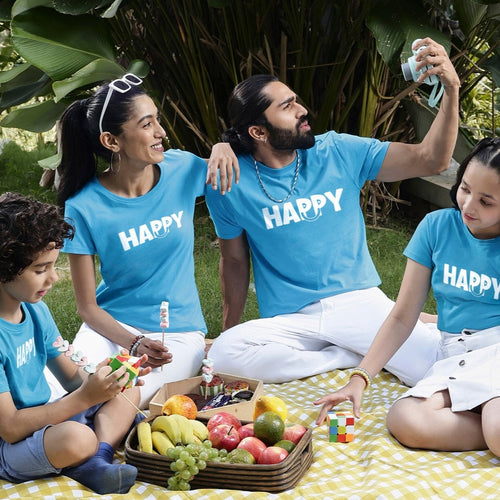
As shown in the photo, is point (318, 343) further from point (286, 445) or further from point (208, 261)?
point (208, 261)

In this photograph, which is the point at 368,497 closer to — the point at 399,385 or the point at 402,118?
the point at 399,385

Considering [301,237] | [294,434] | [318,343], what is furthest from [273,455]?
[301,237]

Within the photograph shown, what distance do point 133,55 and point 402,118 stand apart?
222 cm

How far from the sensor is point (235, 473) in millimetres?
2725

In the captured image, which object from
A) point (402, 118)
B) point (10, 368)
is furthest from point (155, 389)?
point (402, 118)

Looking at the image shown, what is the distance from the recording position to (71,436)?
2723mm

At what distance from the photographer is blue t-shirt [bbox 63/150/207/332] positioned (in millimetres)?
3580

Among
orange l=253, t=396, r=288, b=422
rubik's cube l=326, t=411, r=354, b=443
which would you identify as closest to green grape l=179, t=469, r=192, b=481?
orange l=253, t=396, r=288, b=422

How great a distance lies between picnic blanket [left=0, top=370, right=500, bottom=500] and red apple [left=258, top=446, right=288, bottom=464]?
0.11m

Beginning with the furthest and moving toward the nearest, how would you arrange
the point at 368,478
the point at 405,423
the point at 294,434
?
the point at 405,423, the point at 294,434, the point at 368,478

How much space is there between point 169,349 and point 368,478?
44.6 inches

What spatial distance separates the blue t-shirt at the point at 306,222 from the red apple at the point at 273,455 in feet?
4.03

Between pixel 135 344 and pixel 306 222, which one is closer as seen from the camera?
pixel 135 344

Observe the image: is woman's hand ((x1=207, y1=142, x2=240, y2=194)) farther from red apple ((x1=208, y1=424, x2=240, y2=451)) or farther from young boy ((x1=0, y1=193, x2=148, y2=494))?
red apple ((x1=208, y1=424, x2=240, y2=451))
